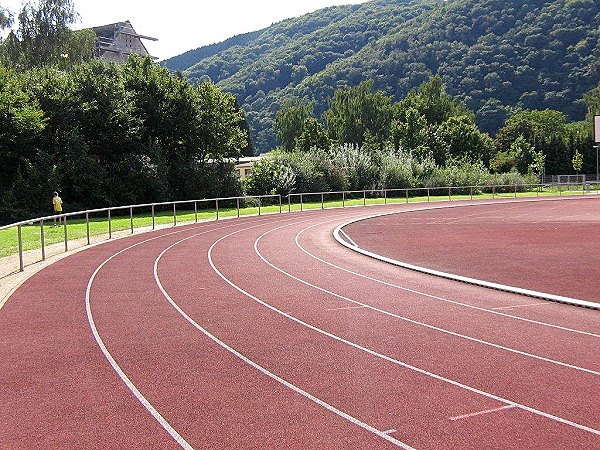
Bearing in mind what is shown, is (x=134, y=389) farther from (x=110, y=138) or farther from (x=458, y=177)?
(x=458, y=177)

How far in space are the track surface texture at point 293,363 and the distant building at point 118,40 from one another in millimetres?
83148

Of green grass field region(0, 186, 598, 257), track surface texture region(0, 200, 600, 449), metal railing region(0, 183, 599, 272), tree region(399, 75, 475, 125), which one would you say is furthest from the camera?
tree region(399, 75, 475, 125)

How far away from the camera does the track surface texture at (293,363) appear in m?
5.21

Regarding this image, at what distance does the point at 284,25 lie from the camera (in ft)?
610

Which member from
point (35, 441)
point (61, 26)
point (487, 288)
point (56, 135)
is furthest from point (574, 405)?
point (61, 26)

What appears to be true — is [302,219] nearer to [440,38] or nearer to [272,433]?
[272,433]

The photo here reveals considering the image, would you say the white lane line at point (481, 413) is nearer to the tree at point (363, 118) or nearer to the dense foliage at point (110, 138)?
the dense foliage at point (110, 138)

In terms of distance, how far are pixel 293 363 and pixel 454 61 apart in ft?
384

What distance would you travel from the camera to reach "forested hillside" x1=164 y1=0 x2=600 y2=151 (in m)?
107

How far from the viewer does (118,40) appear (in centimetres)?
9306

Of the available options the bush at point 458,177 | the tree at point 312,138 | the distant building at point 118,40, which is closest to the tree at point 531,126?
the tree at point 312,138

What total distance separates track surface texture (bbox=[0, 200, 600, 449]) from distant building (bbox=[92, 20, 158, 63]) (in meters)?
83.1

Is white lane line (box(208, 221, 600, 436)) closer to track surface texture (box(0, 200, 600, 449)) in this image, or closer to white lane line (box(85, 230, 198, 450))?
track surface texture (box(0, 200, 600, 449))

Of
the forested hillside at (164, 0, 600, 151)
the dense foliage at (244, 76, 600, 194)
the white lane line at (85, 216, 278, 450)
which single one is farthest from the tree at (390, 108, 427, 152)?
the white lane line at (85, 216, 278, 450)
